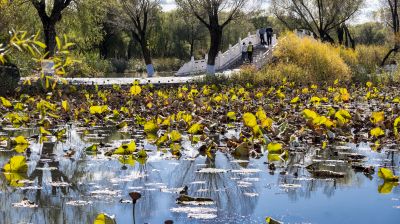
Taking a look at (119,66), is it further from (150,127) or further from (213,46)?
(150,127)

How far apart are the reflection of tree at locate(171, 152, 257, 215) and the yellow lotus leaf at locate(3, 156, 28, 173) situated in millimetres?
1410

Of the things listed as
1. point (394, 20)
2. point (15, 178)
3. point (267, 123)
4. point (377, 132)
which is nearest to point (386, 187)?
point (377, 132)

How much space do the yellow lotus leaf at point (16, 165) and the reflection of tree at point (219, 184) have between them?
4.63 feet

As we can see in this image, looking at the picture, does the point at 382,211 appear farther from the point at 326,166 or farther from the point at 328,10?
the point at 328,10

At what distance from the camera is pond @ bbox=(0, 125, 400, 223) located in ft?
14.7

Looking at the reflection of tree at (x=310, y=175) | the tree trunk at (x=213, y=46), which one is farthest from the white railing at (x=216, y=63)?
the reflection of tree at (x=310, y=175)

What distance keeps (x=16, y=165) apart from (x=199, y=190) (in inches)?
71.0

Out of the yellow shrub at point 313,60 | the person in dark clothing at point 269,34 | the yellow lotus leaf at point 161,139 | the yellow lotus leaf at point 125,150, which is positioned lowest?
the yellow lotus leaf at point 125,150

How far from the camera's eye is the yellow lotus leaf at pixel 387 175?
5.42 meters

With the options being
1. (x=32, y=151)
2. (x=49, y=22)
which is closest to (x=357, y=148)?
(x=32, y=151)

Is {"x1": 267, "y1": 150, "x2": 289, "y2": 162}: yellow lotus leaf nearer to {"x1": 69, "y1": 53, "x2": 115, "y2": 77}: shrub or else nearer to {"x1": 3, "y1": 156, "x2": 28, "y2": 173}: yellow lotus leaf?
{"x1": 3, "y1": 156, "x2": 28, "y2": 173}: yellow lotus leaf

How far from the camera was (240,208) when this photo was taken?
469 cm

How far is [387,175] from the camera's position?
18.0 ft

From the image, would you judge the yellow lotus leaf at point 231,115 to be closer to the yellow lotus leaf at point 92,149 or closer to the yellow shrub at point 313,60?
the yellow lotus leaf at point 92,149
